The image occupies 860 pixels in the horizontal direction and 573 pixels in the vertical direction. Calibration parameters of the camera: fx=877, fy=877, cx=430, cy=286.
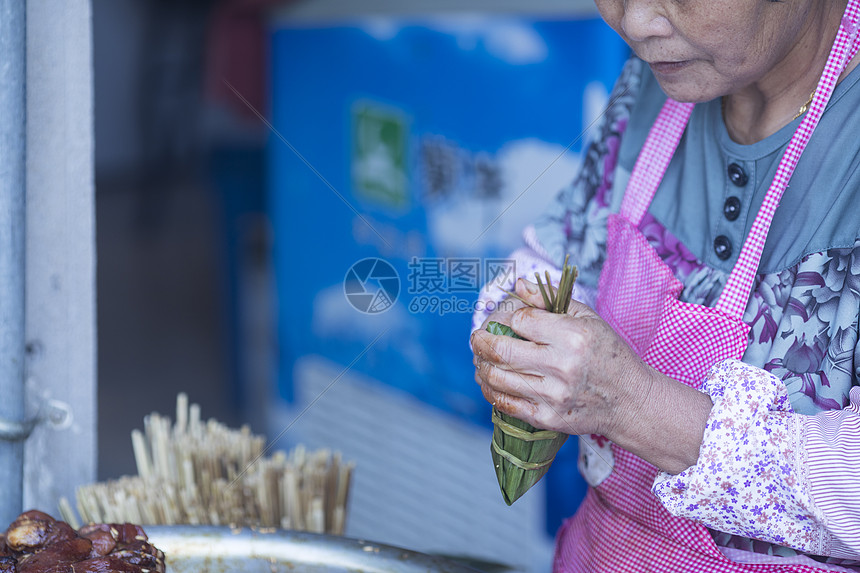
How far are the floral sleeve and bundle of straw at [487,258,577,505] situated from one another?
0.16 meters

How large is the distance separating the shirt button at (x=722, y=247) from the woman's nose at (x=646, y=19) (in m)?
0.29

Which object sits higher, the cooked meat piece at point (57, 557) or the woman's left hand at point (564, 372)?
the woman's left hand at point (564, 372)

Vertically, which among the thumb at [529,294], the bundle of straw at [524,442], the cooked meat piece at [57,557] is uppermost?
the thumb at [529,294]

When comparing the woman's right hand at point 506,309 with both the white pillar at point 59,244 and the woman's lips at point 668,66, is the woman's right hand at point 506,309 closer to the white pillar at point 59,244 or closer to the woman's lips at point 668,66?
the woman's lips at point 668,66

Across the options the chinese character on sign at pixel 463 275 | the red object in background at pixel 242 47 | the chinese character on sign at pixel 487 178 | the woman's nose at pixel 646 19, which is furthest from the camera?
the red object in background at pixel 242 47

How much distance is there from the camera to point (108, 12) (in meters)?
6.84

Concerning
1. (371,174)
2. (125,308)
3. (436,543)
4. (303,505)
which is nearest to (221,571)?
(303,505)

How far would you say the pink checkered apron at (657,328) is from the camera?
1.08 meters

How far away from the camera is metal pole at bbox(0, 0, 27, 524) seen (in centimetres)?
114

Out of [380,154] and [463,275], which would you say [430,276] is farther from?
[380,154]

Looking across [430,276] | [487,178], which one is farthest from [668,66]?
[487,178]

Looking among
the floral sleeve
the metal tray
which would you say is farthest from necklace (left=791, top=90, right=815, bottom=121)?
the metal tray

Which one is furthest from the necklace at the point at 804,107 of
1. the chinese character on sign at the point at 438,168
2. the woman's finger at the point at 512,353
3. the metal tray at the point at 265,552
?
the chinese character on sign at the point at 438,168

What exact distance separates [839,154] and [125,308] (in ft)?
15.8
